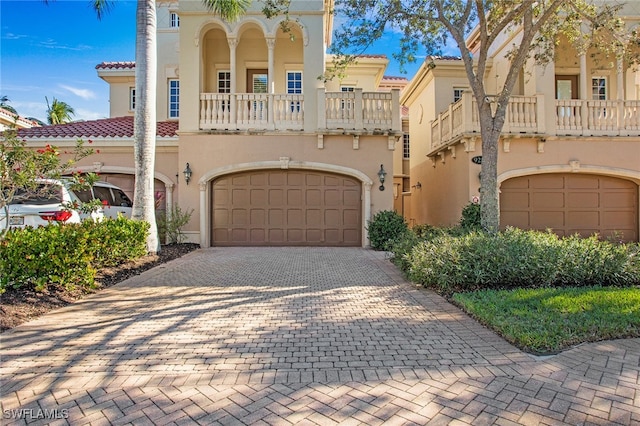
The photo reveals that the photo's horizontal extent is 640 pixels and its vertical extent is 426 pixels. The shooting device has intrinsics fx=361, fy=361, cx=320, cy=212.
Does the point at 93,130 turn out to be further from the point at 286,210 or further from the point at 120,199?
the point at 286,210

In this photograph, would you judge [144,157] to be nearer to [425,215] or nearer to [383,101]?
[383,101]

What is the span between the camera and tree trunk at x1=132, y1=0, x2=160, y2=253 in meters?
9.31

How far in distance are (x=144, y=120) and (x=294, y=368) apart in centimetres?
830

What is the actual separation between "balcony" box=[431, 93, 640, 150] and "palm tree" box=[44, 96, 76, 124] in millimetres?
26052

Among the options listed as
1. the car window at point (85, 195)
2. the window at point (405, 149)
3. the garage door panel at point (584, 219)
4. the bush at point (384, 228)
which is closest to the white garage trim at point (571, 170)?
the garage door panel at point (584, 219)

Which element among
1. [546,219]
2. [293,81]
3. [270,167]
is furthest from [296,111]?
[546,219]

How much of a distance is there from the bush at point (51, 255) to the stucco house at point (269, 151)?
5.75 metres

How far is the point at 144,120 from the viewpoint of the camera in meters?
9.35

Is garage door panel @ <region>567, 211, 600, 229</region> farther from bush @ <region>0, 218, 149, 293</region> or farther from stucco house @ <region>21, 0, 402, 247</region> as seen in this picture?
bush @ <region>0, 218, 149, 293</region>

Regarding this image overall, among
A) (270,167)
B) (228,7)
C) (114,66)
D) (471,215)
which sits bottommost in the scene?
(471,215)

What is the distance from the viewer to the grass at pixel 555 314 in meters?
3.92

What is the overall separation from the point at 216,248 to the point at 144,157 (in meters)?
3.93

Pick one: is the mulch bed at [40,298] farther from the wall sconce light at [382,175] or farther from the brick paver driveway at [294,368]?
the wall sconce light at [382,175]

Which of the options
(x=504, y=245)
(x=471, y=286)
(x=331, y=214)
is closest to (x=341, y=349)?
(x=471, y=286)
